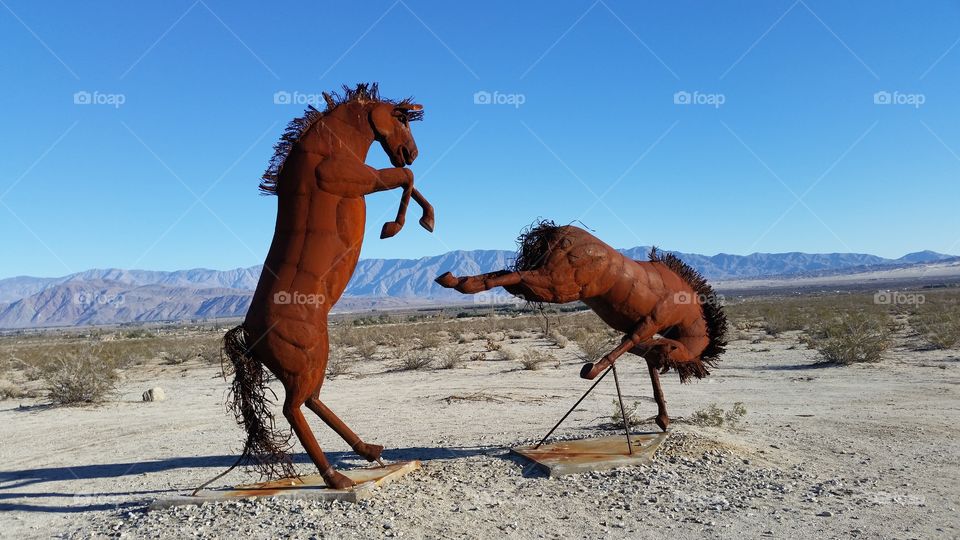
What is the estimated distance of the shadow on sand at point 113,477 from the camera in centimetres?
753

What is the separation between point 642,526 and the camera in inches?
226

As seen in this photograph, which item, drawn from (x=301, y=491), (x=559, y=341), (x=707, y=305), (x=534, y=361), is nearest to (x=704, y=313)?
(x=707, y=305)

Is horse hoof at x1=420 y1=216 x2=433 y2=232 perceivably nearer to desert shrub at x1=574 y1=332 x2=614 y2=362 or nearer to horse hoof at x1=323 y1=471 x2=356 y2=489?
horse hoof at x1=323 y1=471 x2=356 y2=489

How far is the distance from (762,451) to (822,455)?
0.69 m

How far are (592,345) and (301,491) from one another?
1884 cm

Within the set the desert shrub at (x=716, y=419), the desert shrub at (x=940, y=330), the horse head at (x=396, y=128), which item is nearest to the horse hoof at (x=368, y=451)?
the horse head at (x=396, y=128)

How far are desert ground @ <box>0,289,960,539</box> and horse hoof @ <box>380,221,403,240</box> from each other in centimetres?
170

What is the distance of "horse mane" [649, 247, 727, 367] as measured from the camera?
8250mm

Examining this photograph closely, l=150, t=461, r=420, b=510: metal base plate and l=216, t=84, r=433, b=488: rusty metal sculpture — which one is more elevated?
l=216, t=84, r=433, b=488: rusty metal sculpture

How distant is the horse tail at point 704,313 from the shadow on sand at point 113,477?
2657 millimetres

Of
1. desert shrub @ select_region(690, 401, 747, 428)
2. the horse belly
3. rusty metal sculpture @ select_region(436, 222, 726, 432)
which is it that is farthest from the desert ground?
the horse belly

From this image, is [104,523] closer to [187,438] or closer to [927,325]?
[187,438]

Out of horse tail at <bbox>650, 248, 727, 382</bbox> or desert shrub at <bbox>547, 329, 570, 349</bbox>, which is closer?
horse tail at <bbox>650, 248, 727, 382</bbox>

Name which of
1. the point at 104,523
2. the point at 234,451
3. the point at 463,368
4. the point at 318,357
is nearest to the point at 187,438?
the point at 234,451
